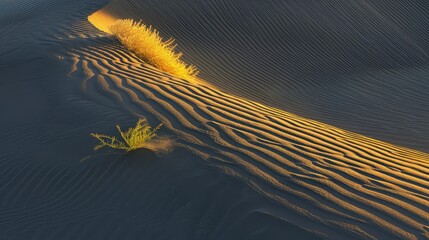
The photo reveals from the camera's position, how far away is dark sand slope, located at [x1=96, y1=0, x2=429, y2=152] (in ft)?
30.8

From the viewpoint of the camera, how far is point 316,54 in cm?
1211

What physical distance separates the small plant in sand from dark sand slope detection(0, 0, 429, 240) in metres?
0.14

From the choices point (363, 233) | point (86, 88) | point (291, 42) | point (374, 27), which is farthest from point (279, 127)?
point (374, 27)

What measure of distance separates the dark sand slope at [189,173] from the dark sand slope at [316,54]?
9.11 ft

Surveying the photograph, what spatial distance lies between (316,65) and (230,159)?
288 inches

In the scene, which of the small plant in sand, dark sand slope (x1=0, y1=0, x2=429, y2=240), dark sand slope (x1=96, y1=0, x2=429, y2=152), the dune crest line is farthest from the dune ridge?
dark sand slope (x1=96, y1=0, x2=429, y2=152)

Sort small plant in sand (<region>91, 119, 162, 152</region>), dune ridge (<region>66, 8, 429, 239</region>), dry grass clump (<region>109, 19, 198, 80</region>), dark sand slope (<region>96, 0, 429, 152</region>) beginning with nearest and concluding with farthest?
dune ridge (<region>66, 8, 429, 239</region>), small plant in sand (<region>91, 119, 162, 152</region>), dry grass clump (<region>109, 19, 198, 80</region>), dark sand slope (<region>96, 0, 429, 152</region>)

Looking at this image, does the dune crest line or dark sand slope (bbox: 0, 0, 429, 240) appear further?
the dune crest line

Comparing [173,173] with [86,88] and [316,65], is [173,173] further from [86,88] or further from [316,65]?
[316,65]

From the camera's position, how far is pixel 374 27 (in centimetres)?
1384

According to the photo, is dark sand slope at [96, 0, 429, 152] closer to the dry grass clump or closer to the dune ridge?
the dry grass clump

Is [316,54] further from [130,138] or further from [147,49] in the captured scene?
[130,138]

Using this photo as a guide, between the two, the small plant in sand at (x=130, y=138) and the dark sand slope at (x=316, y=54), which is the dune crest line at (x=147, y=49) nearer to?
the dark sand slope at (x=316, y=54)

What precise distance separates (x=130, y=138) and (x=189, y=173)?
84 centimetres
